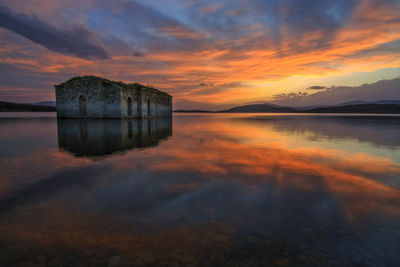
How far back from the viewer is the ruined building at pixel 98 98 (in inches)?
1220

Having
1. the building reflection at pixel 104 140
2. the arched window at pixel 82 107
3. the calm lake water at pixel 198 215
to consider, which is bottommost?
the calm lake water at pixel 198 215

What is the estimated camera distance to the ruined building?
→ 102 feet

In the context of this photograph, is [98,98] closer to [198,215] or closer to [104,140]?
[104,140]

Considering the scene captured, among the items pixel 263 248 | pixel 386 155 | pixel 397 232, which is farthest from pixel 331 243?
pixel 386 155

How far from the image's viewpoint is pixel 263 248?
2.35 m

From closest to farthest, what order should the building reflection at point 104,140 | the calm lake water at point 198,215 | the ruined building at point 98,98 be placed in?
the calm lake water at point 198,215, the building reflection at point 104,140, the ruined building at point 98,98

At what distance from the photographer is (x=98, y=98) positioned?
31094 mm

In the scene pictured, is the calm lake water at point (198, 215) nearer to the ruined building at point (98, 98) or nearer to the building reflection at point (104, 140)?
the building reflection at point (104, 140)

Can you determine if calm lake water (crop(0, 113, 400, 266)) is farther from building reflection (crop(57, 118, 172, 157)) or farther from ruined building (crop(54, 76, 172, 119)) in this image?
ruined building (crop(54, 76, 172, 119))

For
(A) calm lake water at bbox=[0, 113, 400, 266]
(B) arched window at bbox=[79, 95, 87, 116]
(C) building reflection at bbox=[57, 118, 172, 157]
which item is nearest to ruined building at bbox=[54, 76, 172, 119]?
(B) arched window at bbox=[79, 95, 87, 116]

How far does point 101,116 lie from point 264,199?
32676 mm

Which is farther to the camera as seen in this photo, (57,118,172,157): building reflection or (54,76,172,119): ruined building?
(54,76,172,119): ruined building

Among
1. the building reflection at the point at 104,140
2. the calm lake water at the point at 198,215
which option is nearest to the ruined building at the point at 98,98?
the building reflection at the point at 104,140

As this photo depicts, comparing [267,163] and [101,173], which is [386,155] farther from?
[101,173]
